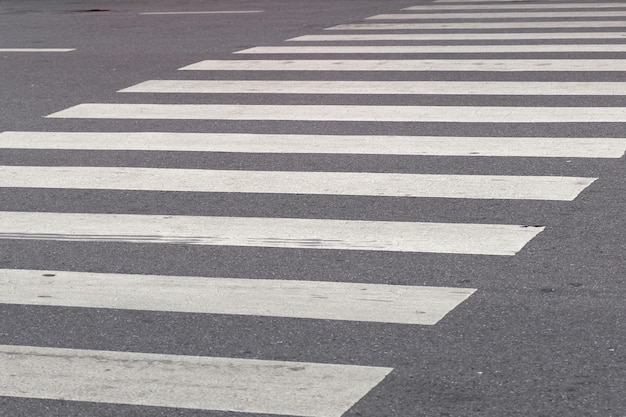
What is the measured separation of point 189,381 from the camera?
4.29m

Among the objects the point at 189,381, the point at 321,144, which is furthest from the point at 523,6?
the point at 189,381

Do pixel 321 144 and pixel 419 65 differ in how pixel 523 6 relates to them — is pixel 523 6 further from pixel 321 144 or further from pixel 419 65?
pixel 321 144

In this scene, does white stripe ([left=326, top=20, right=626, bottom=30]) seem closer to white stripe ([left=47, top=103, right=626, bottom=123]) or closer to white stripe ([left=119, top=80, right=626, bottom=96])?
white stripe ([left=119, top=80, right=626, bottom=96])

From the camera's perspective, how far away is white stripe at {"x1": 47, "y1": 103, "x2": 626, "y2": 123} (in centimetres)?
870

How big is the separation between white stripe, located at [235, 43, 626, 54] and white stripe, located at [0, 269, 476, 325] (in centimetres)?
715

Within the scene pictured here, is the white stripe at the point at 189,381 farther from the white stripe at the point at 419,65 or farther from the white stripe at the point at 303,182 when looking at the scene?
the white stripe at the point at 419,65

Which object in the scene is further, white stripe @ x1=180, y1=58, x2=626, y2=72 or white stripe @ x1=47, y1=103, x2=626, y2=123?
white stripe @ x1=180, y1=58, x2=626, y2=72

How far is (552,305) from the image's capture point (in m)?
4.93

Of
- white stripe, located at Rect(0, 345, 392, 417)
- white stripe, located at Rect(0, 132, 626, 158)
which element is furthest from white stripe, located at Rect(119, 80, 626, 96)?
white stripe, located at Rect(0, 345, 392, 417)

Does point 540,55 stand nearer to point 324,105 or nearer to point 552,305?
point 324,105

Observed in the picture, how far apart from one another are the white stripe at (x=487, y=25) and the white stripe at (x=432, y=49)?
1.61 meters

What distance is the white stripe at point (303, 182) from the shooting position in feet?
22.1

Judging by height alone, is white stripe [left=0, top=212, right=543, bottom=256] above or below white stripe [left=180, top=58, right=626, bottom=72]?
above

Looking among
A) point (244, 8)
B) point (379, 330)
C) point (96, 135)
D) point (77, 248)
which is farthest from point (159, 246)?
point (244, 8)
